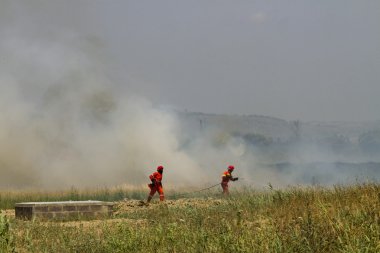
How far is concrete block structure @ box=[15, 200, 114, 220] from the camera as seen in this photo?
60.4ft

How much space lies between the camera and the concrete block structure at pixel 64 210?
18422 millimetres

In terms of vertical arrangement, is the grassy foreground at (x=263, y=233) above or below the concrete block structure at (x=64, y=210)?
below

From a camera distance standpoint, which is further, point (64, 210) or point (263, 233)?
point (64, 210)

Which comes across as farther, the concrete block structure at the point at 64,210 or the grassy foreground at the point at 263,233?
the concrete block structure at the point at 64,210

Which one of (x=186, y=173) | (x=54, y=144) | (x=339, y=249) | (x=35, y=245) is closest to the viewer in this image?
(x=339, y=249)

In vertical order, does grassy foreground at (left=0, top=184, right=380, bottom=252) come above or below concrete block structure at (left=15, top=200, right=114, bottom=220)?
below

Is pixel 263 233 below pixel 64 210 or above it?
below

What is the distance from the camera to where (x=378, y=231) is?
802cm

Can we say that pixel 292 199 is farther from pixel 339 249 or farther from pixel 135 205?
pixel 135 205

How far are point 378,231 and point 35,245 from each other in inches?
233

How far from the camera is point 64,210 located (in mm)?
18844

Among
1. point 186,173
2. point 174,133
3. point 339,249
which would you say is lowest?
point 339,249

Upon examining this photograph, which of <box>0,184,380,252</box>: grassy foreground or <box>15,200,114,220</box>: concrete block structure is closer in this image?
<box>0,184,380,252</box>: grassy foreground

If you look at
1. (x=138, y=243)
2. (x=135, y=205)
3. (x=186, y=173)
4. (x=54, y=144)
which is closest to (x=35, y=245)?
(x=138, y=243)
